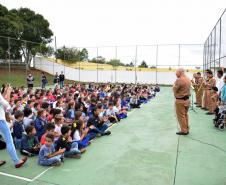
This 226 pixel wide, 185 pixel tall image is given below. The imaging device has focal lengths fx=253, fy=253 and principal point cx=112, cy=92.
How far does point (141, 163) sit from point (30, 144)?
250 cm

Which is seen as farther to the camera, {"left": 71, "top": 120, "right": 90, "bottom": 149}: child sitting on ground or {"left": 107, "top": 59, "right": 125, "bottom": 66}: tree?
{"left": 107, "top": 59, "right": 125, "bottom": 66}: tree

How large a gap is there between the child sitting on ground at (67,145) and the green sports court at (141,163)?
18 cm

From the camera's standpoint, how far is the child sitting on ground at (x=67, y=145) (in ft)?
17.3

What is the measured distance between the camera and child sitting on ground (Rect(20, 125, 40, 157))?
5.50 metres

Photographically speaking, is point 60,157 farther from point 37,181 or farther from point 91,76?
point 91,76

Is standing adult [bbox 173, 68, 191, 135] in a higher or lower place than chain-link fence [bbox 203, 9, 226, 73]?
lower

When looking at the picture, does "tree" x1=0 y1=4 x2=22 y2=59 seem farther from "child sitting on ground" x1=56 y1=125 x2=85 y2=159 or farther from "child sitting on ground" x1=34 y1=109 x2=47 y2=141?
"child sitting on ground" x1=56 y1=125 x2=85 y2=159

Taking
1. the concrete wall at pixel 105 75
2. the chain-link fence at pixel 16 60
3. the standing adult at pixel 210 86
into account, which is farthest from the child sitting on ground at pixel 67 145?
the concrete wall at pixel 105 75

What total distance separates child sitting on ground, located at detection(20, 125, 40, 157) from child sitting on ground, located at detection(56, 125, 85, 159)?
0.64 metres

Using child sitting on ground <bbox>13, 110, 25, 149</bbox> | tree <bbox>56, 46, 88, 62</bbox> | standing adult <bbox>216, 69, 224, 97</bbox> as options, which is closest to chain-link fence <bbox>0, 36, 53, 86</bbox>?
tree <bbox>56, 46, 88, 62</bbox>

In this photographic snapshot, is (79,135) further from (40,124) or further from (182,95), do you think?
(182,95)

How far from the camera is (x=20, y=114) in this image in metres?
5.87

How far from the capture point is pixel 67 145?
17.8 feet

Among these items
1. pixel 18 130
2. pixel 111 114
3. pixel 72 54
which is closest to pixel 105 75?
pixel 72 54
